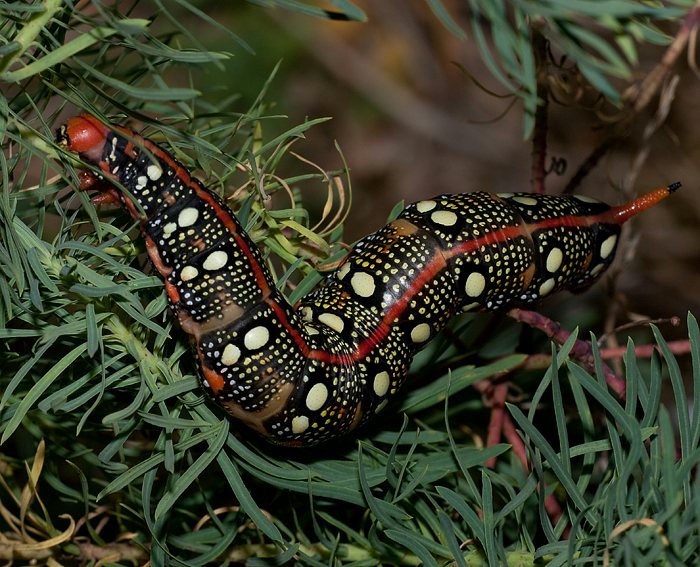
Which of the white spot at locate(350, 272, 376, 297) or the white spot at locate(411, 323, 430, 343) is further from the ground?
the white spot at locate(350, 272, 376, 297)

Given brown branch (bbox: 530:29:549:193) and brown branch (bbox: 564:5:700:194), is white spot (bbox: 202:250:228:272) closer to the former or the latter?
brown branch (bbox: 530:29:549:193)

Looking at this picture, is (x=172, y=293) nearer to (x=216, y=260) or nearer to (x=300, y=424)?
(x=216, y=260)

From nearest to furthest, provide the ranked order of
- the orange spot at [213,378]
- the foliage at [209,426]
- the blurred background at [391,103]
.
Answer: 1. the foliage at [209,426]
2. the orange spot at [213,378]
3. the blurred background at [391,103]

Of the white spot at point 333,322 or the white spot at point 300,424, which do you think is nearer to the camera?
the white spot at point 300,424

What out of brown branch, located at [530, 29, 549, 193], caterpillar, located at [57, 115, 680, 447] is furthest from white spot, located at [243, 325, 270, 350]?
brown branch, located at [530, 29, 549, 193]

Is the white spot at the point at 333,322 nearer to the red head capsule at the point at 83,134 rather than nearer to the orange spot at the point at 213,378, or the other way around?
the orange spot at the point at 213,378

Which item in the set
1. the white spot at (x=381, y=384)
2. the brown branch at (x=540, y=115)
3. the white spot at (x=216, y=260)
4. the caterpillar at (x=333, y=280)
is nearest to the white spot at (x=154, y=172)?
the caterpillar at (x=333, y=280)

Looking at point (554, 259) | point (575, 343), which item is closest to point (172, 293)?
point (575, 343)

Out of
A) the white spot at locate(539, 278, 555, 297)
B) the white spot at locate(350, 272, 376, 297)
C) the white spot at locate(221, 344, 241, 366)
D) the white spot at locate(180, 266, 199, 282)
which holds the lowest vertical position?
the white spot at locate(539, 278, 555, 297)
